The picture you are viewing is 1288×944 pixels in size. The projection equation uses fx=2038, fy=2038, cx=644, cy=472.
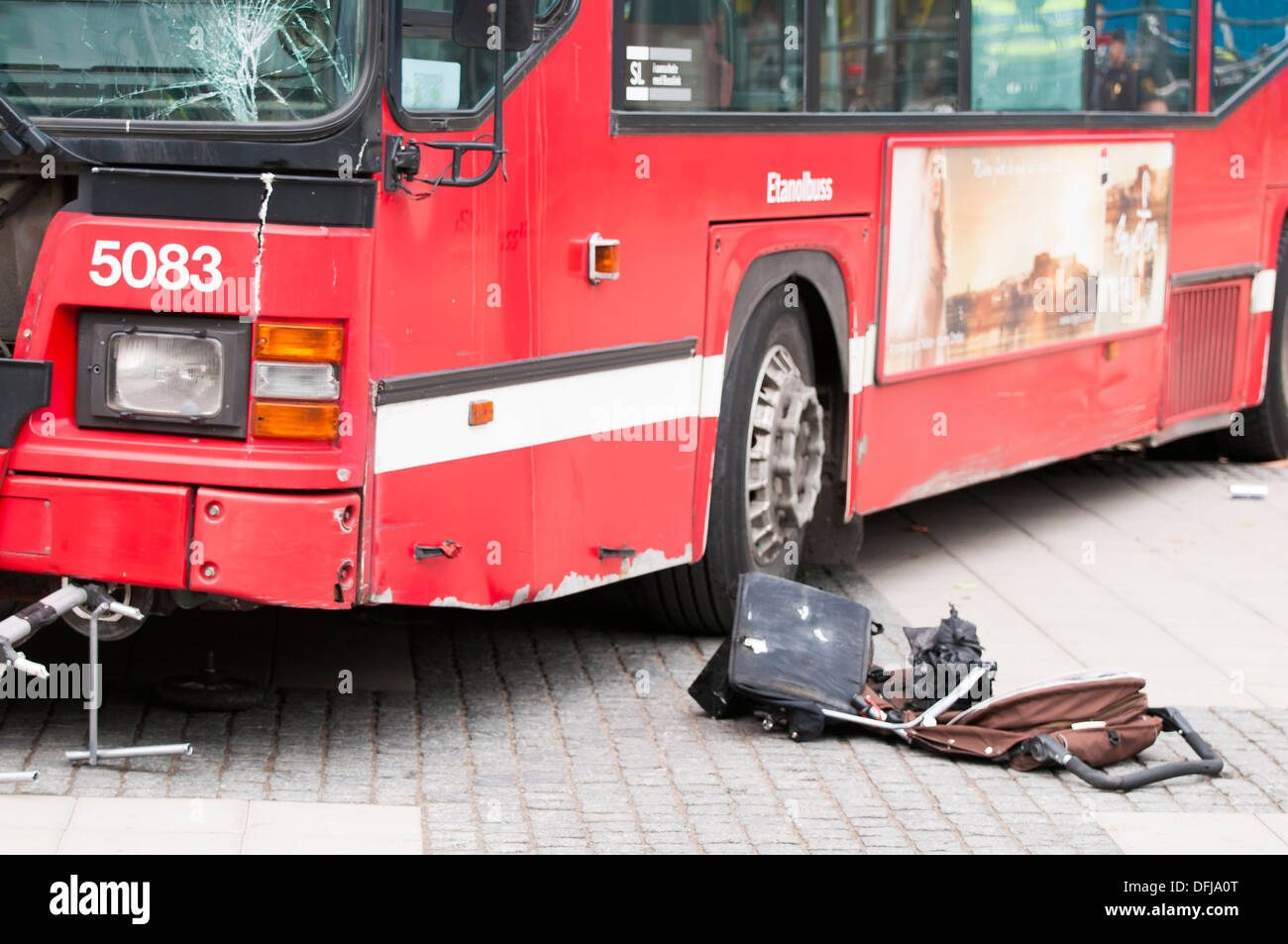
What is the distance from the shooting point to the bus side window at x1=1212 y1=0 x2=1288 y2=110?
10703mm

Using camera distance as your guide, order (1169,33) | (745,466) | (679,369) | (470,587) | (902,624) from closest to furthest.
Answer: (470,587) < (679,369) < (745,466) < (902,624) < (1169,33)

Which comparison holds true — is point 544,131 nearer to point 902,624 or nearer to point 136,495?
point 136,495

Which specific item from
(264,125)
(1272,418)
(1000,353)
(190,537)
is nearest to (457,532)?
(190,537)

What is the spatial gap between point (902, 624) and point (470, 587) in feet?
7.96

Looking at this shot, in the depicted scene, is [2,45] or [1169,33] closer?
[2,45]

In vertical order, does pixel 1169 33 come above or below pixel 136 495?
above

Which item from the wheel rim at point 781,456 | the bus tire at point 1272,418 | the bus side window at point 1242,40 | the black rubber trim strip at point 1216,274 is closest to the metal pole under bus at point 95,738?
the wheel rim at point 781,456

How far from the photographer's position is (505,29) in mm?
5473

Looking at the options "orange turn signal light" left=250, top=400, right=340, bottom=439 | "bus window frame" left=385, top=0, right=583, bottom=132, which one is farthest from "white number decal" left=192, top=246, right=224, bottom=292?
"bus window frame" left=385, top=0, right=583, bottom=132

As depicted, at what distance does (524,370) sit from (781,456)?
1.76 m

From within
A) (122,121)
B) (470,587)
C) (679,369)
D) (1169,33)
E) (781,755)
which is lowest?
(781,755)

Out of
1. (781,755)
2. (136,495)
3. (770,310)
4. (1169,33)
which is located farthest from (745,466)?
(1169,33)

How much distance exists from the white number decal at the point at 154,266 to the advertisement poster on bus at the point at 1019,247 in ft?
11.3

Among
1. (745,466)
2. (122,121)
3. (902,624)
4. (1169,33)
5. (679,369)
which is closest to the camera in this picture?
(122,121)
